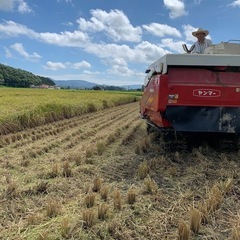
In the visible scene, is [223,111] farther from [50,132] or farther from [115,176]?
[50,132]

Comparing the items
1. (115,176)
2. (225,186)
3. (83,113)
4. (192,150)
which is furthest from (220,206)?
(83,113)

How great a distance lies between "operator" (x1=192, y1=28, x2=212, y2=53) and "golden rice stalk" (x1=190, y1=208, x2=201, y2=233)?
459 centimetres

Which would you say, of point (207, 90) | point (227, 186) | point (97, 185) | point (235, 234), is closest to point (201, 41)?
point (207, 90)

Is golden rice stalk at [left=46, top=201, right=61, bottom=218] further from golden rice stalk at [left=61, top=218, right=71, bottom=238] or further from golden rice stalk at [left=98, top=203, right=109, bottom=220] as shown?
golden rice stalk at [left=98, top=203, right=109, bottom=220]

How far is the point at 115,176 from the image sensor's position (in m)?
4.95

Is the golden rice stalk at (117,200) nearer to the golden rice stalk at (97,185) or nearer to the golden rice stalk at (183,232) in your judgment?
the golden rice stalk at (97,185)

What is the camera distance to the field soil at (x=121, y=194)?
10.2 feet

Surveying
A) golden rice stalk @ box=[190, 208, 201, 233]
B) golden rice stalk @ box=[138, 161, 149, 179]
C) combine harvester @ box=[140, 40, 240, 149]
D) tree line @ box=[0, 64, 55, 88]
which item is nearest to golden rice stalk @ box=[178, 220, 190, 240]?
golden rice stalk @ box=[190, 208, 201, 233]

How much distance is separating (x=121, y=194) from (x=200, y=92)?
7.49 feet

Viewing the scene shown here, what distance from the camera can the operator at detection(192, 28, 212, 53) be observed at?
7.07 meters

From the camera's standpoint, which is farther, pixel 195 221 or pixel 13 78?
pixel 13 78

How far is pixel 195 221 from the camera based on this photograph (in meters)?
3.12

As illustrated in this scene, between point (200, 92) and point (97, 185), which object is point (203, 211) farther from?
point (200, 92)

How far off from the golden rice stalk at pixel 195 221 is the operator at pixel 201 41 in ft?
15.1
